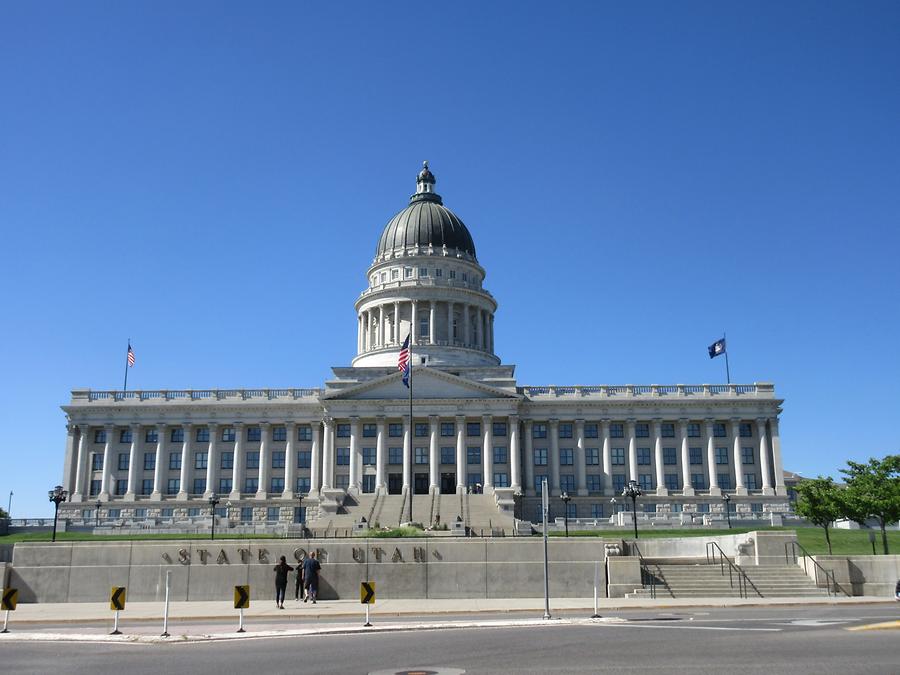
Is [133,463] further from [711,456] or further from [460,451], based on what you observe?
[711,456]

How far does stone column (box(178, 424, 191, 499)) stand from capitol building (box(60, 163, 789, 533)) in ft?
0.55

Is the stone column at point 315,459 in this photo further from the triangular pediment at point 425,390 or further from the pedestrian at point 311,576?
the pedestrian at point 311,576

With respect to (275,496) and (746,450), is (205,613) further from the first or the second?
(746,450)

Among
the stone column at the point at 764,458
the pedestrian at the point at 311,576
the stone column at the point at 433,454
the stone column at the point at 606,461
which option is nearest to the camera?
the pedestrian at the point at 311,576

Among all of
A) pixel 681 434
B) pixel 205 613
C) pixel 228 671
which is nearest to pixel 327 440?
pixel 681 434

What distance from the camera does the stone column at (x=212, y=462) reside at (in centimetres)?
9419

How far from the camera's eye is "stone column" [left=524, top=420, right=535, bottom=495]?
93.8m

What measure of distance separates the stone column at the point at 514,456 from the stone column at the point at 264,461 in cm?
2548

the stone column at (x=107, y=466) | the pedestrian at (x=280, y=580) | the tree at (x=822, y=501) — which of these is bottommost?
the pedestrian at (x=280, y=580)

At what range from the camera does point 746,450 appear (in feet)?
311

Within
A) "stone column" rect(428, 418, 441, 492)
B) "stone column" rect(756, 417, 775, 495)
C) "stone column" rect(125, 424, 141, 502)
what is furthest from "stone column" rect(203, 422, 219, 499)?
"stone column" rect(756, 417, 775, 495)

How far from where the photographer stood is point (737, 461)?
93625 mm

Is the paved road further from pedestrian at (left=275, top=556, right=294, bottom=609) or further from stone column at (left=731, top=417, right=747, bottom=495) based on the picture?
stone column at (left=731, top=417, right=747, bottom=495)

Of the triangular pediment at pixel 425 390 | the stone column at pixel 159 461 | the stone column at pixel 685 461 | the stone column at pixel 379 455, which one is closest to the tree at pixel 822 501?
the stone column at pixel 685 461
